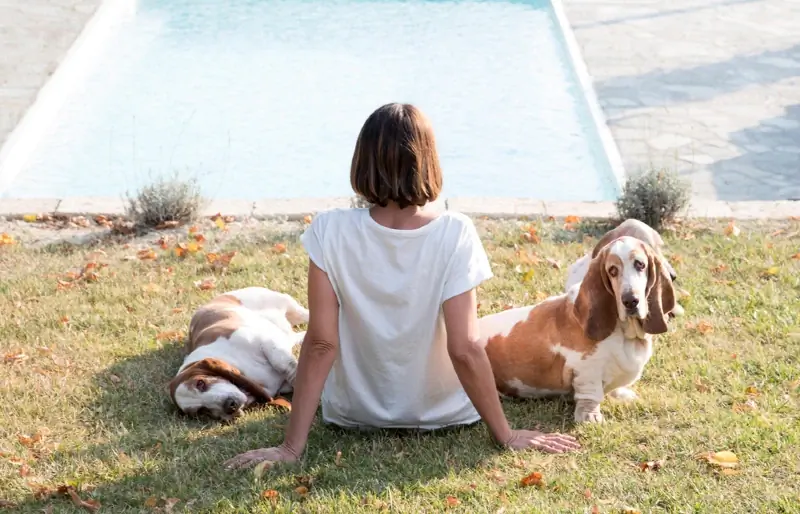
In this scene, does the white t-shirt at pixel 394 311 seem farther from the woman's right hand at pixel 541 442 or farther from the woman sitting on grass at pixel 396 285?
the woman's right hand at pixel 541 442

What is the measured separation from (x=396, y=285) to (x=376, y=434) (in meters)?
0.75

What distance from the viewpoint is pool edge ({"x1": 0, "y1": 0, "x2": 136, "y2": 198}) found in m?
10.2

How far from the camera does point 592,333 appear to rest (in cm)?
473

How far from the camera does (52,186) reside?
1038 cm

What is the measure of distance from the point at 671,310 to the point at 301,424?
1691 mm

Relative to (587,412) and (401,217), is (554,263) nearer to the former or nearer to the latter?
(587,412)

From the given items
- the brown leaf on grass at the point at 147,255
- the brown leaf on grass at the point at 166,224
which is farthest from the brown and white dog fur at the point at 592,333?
the brown leaf on grass at the point at 166,224

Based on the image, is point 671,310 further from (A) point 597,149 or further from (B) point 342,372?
(A) point 597,149

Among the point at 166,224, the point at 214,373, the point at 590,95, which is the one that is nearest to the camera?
the point at 214,373

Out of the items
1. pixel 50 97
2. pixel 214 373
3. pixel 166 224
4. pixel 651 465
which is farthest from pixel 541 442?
pixel 50 97

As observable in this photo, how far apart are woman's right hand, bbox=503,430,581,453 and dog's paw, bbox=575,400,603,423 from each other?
219mm

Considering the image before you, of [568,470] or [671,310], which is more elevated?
[671,310]

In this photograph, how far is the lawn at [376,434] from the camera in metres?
4.27

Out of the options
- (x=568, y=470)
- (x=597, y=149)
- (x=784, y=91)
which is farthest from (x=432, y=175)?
(x=784, y=91)
